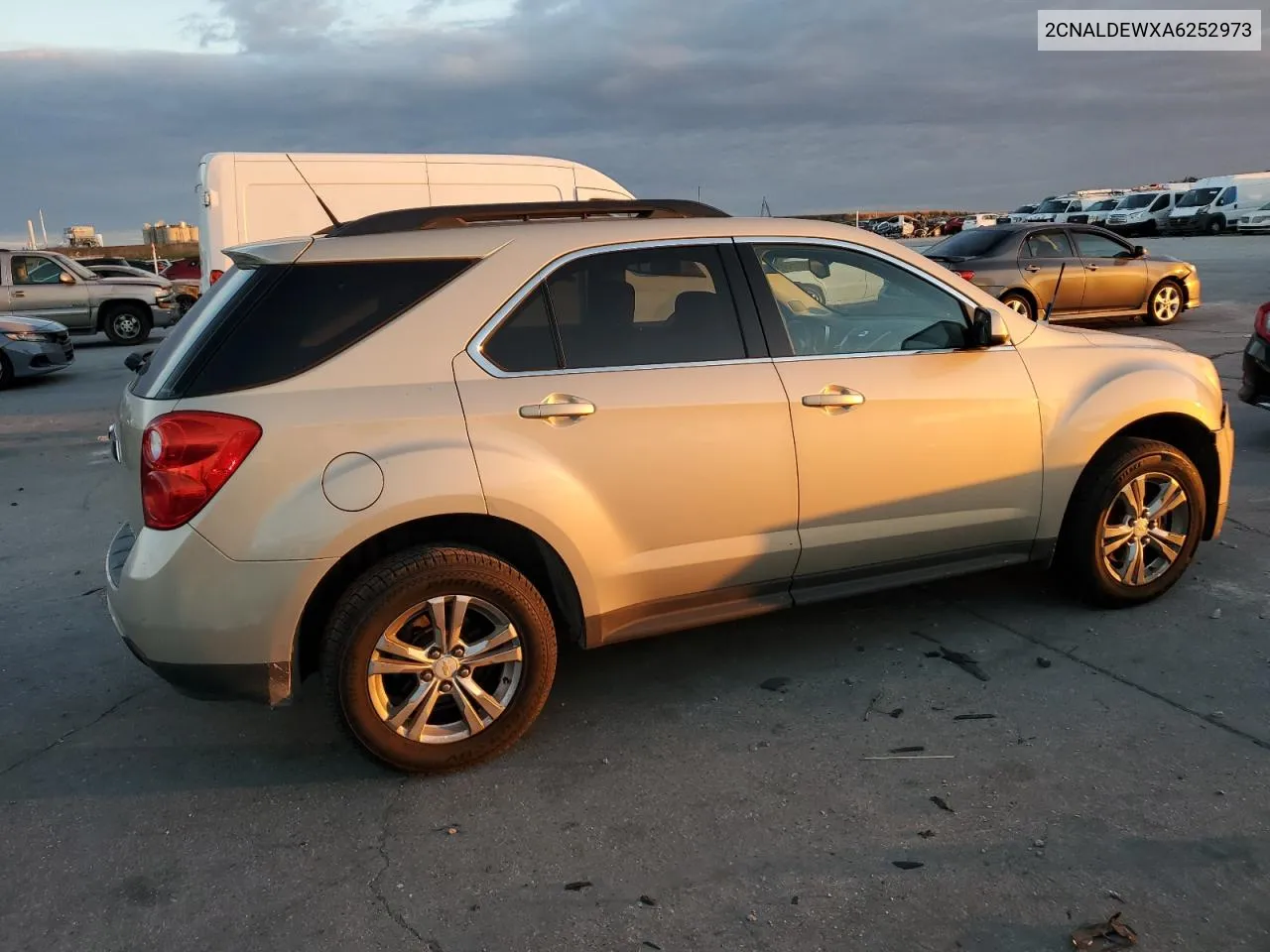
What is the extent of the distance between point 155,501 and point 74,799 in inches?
42.0

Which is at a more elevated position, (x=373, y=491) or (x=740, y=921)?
(x=373, y=491)

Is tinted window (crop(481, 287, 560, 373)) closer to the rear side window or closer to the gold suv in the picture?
the gold suv

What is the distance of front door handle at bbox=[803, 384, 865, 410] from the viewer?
3.78 m

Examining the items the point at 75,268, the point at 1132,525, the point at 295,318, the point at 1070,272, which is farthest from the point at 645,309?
the point at 75,268

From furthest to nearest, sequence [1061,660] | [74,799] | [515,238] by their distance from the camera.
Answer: [1061,660] < [515,238] < [74,799]

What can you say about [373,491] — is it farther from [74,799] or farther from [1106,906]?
[1106,906]

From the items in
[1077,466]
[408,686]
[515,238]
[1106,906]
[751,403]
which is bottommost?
[1106,906]

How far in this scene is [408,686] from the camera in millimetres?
3438

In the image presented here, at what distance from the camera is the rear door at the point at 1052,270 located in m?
14.2

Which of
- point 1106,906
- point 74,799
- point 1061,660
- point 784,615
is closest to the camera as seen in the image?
point 1106,906

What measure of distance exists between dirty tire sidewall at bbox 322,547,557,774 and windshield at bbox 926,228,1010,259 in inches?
486

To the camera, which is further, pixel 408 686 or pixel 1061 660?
pixel 1061 660

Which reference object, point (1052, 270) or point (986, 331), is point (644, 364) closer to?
point (986, 331)

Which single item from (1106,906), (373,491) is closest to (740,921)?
(1106,906)
